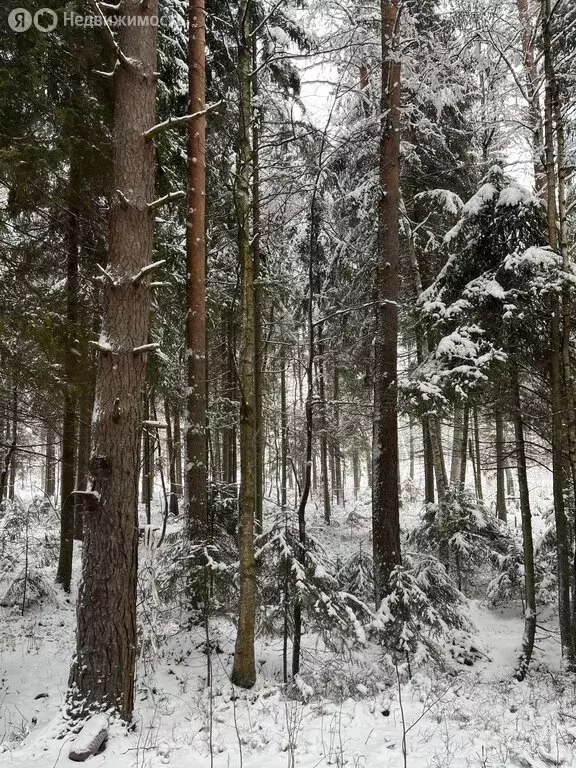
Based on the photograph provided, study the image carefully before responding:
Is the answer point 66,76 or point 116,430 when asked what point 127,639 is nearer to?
point 116,430

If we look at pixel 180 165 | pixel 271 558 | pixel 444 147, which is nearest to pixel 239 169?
pixel 180 165

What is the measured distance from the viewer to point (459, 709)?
508cm

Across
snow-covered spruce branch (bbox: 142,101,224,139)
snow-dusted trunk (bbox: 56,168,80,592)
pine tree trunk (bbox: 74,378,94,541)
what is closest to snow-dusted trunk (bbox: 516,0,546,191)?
snow-covered spruce branch (bbox: 142,101,224,139)

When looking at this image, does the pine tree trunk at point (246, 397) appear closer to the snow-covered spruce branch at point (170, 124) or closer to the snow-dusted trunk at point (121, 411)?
the snow-covered spruce branch at point (170, 124)

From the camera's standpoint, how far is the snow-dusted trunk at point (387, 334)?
7.25m

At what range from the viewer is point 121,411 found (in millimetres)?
4309

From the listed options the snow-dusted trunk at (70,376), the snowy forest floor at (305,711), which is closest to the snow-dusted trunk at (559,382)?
the snowy forest floor at (305,711)

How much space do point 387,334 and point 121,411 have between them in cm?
482

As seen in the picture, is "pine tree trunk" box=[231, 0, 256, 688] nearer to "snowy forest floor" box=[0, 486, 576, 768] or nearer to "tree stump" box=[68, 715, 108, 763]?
"snowy forest floor" box=[0, 486, 576, 768]

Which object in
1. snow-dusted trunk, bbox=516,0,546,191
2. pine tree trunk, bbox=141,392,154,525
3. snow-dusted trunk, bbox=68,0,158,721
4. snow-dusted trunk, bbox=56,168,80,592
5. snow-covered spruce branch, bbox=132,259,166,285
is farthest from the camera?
snow-dusted trunk, bbox=516,0,546,191

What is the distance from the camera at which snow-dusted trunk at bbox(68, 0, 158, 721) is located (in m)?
4.07

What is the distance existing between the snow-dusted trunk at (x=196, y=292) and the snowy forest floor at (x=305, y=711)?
7.67 ft

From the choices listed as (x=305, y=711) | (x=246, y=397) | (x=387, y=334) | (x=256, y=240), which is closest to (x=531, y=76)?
(x=387, y=334)

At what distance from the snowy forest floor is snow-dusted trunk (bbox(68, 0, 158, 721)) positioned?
53 centimetres
